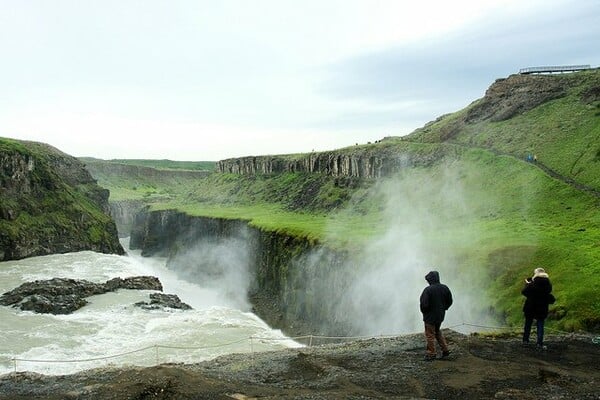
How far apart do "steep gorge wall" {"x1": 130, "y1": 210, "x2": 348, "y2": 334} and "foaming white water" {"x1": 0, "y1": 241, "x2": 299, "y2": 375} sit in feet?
14.4

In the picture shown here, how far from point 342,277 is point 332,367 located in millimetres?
28564

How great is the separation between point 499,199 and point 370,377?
138 feet

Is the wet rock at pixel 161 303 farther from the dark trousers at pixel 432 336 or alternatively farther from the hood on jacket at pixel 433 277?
the hood on jacket at pixel 433 277

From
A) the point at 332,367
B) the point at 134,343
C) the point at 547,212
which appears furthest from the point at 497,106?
the point at 332,367

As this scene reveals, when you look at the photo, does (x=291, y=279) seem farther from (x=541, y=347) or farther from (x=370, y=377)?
(x=370, y=377)

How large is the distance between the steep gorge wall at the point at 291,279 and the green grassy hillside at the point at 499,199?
1892 millimetres

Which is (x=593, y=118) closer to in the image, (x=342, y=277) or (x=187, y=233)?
(x=342, y=277)

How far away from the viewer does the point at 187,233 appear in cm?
10575

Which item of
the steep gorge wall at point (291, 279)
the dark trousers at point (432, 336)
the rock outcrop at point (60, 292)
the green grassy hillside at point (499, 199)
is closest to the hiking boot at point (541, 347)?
the dark trousers at point (432, 336)

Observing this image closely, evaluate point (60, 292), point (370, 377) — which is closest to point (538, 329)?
point (370, 377)

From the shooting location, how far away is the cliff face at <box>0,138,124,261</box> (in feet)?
281

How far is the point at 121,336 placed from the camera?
39.1 metres

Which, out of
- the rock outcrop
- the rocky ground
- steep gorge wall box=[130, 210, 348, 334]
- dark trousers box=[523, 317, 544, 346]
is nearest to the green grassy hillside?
steep gorge wall box=[130, 210, 348, 334]

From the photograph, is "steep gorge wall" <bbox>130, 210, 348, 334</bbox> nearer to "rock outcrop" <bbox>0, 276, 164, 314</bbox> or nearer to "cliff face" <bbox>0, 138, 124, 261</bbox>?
"rock outcrop" <bbox>0, 276, 164, 314</bbox>
